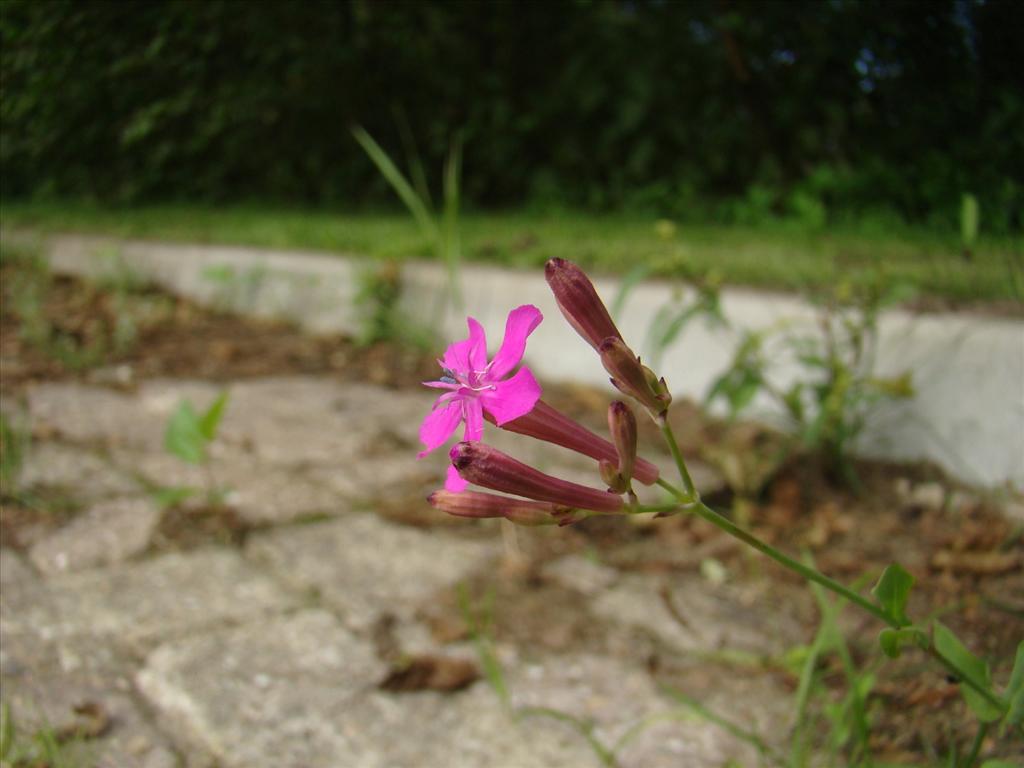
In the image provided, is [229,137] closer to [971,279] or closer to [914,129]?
[914,129]

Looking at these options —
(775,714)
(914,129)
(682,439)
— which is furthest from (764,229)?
(775,714)

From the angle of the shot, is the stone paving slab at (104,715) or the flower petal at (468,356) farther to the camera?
the stone paving slab at (104,715)

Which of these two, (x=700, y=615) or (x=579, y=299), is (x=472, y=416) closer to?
(x=579, y=299)

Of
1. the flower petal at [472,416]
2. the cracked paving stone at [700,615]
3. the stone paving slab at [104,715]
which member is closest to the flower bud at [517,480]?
the flower petal at [472,416]

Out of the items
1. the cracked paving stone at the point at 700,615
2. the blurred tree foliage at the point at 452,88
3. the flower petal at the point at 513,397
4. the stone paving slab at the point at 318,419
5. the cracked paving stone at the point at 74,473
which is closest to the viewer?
the flower petal at the point at 513,397

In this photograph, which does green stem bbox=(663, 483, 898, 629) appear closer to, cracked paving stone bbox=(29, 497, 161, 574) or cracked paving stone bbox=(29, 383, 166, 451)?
cracked paving stone bbox=(29, 497, 161, 574)

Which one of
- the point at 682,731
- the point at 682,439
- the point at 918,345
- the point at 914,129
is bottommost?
the point at 682,731

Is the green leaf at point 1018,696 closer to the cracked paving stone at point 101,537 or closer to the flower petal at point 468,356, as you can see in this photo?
the flower petal at point 468,356
